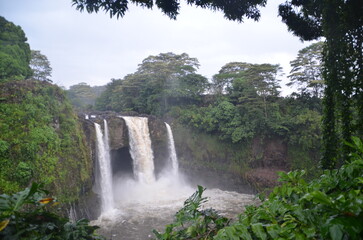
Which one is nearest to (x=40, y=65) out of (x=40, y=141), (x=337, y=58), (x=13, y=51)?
(x=13, y=51)

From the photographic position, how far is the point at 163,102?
2084 centimetres

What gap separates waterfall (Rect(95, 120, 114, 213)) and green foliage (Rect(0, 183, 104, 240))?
11.1 metres

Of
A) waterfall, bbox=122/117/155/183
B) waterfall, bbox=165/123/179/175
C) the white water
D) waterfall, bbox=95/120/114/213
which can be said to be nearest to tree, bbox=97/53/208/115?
waterfall, bbox=165/123/179/175

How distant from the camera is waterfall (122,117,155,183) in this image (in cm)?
1502

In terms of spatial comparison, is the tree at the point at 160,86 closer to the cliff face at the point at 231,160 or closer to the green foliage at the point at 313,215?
the cliff face at the point at 231,160

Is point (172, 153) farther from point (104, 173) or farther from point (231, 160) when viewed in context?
point (104, 173)

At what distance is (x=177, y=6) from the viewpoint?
497cm

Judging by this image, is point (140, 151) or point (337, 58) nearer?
point (337, 58)

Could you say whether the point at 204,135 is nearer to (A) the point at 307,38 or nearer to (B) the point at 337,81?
(A) the point at 307,38

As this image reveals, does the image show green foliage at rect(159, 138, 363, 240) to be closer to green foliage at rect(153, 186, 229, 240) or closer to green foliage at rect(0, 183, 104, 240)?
green foliage at rect(153, 186, 229, 240)

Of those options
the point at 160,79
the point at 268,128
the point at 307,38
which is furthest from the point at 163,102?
the point at 307,38

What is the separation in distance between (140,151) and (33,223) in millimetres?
14283

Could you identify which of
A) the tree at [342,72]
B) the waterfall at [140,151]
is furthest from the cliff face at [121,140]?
the tree at [342,72]

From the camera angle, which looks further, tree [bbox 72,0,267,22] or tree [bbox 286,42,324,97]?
tree [bbox 286,42,324,97]
